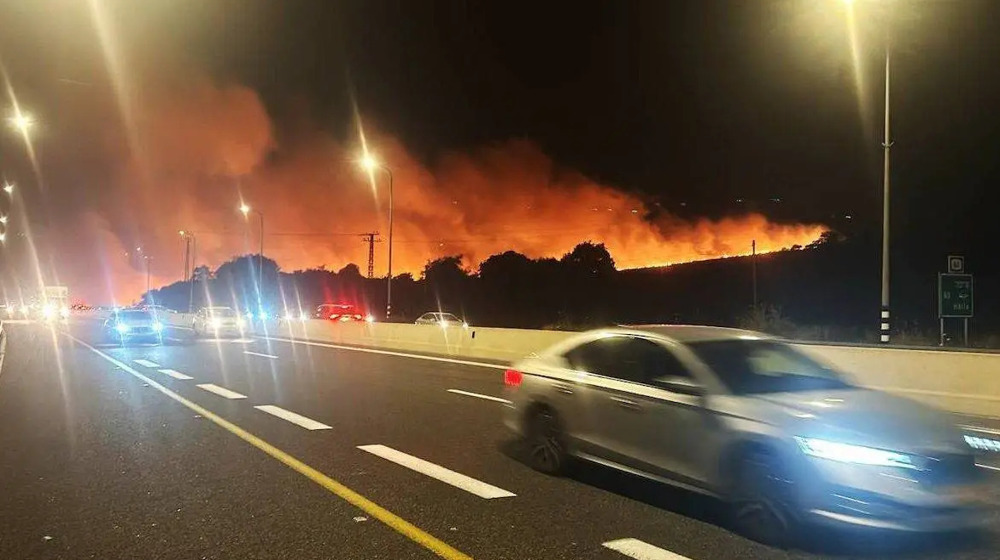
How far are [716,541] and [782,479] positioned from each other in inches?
24.5

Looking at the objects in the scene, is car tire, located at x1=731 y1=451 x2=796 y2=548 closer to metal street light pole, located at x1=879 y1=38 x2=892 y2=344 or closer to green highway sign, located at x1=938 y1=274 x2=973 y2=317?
metal street light pole, located at x1=879 y1=38 x2=892 y2=344

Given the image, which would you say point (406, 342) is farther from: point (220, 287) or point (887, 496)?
point (220, 287)

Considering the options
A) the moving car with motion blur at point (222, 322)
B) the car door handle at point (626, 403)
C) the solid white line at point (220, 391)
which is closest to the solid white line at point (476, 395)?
the solid white line at point (220, 391)

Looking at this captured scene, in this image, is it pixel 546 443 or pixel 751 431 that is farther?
pixel 546 443

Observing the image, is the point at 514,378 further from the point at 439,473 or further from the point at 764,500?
the point at 764,500

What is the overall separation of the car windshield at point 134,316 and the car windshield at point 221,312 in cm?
705

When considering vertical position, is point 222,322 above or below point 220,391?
above

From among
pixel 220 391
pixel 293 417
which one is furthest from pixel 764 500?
pixel 220 391

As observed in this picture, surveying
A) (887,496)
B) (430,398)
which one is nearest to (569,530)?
(887,496)

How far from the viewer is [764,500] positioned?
5.45m

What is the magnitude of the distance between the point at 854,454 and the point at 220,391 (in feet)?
39.0

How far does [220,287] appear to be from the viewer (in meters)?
152

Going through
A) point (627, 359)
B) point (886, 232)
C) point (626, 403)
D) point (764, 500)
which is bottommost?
point (764, 500)

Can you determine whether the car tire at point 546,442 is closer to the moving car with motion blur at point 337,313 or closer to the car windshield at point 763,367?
the car windshield at point 763,367
